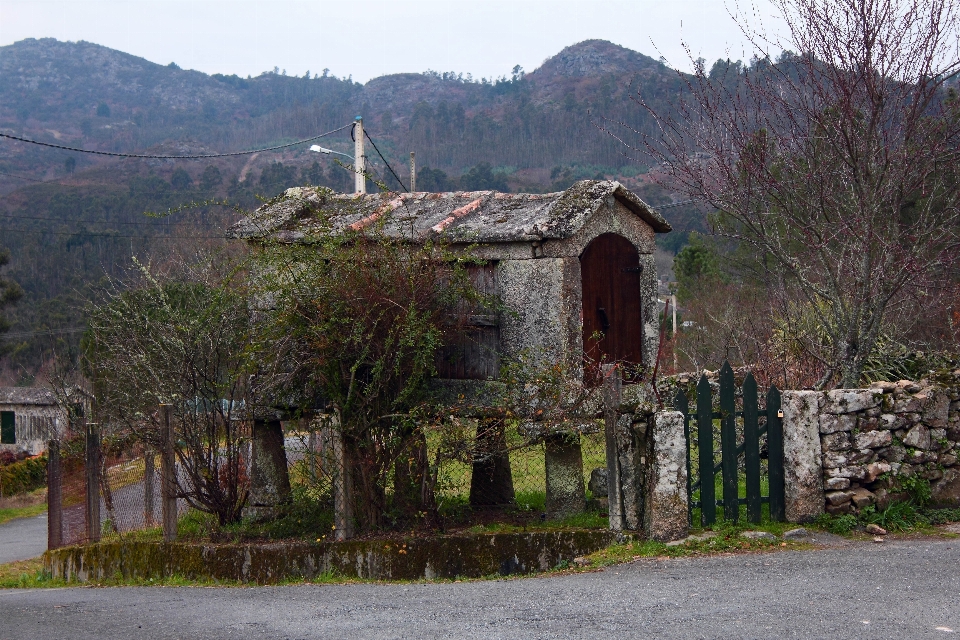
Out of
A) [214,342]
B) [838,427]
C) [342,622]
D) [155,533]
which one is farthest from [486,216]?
[155,533]

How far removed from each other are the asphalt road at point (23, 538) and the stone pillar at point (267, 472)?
6.94m

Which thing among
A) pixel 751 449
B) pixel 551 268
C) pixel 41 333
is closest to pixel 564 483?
pixel 751 449

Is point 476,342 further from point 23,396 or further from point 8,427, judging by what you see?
point 8,427

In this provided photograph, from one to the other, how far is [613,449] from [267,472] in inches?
142

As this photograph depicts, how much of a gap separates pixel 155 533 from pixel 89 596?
5.25ft

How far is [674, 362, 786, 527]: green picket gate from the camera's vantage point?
276 inches

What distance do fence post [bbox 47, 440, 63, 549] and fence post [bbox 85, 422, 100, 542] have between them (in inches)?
27.1

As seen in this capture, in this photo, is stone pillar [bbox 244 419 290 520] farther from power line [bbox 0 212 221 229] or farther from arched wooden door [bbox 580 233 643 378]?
power line [bbox 0 212 221 229]

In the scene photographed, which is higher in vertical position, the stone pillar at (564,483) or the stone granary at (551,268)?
the stone granary at (551,268)

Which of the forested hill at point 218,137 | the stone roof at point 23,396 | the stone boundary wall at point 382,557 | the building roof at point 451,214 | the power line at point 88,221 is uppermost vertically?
the forested hill at point 218,137

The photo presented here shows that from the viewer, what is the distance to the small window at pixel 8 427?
1221 inches

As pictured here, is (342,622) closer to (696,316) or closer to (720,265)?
(696,316)

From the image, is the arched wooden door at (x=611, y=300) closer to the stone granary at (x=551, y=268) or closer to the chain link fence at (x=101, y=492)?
the stone granary at (x=551, y=268)

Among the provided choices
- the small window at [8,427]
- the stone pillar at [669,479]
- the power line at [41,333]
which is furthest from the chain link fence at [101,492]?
the power line at [41,333]
